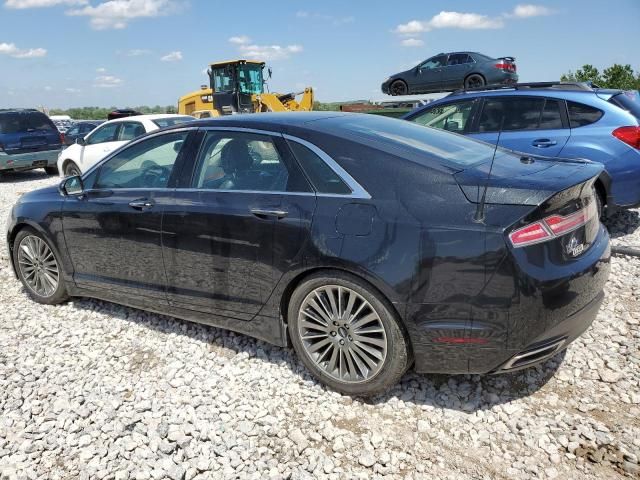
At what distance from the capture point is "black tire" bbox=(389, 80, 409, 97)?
17.8 meters

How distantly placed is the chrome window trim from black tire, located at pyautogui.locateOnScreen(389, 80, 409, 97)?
50.3 feet

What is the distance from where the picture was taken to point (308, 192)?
315 cm

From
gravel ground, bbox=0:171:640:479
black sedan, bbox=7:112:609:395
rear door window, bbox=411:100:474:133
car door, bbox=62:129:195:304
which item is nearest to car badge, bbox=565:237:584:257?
black sedan, bbox=7:112:609:395

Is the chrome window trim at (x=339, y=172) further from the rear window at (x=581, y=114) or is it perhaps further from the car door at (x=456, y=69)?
the car door at (x=456, y=69)

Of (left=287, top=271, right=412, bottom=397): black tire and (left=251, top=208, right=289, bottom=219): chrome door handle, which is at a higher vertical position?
(left=251, top=208, right=289, bottom=219): chrome door handle

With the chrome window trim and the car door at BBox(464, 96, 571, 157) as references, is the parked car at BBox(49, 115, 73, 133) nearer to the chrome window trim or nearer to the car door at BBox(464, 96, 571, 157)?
the car door at BBox(464, 96, 571, 157)

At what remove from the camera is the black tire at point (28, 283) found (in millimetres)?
4664

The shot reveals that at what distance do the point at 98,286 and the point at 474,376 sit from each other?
2.94m

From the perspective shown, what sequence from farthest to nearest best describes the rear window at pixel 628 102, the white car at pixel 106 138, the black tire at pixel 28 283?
the white car at pixel 106 138, the rear window at pixel 628 102, the black tire at pixel 28 283

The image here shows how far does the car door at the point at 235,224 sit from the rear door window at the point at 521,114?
3581 millimetres

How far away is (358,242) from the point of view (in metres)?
2.88

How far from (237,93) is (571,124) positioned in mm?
14884

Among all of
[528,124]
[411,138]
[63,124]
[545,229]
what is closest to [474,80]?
[528,124]

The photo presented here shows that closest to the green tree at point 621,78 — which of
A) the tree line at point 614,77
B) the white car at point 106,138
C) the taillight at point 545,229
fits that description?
the tree line at point 614,77
